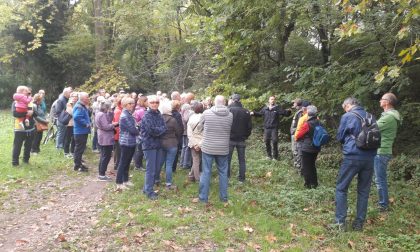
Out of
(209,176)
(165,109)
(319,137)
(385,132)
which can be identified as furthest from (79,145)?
(385,132)

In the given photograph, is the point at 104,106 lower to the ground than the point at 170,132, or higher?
higher

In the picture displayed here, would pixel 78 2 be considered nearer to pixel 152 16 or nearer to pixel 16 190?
pixel 152 16

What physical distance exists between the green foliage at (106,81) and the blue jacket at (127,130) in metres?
14.3

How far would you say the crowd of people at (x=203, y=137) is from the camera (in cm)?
646

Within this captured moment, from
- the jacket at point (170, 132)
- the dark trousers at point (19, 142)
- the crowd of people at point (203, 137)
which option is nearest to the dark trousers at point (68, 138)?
the crowd of people at point (203, 137)

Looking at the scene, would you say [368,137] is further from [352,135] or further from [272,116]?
[272,116]

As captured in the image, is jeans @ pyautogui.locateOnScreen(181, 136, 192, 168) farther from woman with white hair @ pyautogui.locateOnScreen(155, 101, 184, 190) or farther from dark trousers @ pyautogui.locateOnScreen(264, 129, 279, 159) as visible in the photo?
dark trousers @ pyautogui.locateOnScreen(264, 129, 279, 159)

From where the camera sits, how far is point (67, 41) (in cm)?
2594

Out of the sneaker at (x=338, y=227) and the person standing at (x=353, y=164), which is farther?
the sneaker at (x=338, y=227)

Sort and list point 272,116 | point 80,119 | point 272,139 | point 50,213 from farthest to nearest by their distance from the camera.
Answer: point 272,139, point 272,116, point 80,119, point 50,213

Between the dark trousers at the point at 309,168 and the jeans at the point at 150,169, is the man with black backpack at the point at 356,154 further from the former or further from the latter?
the jeans at the point at 150,169

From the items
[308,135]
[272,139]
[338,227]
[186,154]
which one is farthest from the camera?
[272,139]

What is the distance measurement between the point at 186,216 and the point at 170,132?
207cm

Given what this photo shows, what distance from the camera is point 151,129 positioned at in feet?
25.8
